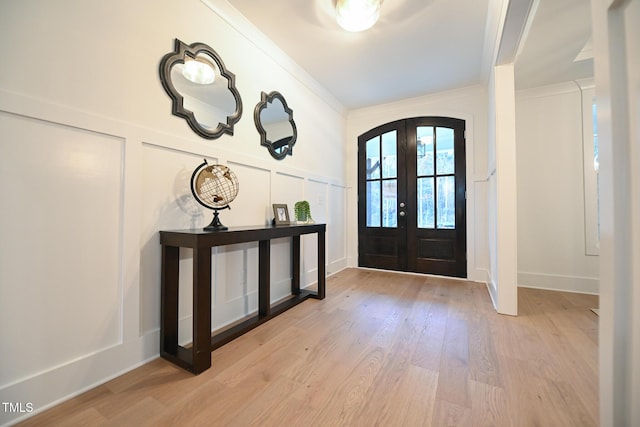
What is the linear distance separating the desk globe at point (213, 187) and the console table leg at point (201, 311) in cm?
26

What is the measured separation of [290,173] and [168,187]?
1.22 metres

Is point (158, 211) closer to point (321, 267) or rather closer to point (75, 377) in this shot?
point (75, 377)

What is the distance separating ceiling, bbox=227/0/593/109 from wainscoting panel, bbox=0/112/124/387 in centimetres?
157

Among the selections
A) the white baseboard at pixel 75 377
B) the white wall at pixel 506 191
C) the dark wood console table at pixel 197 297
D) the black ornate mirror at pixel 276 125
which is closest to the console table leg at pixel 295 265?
the dark wood console table at pixel 197 297

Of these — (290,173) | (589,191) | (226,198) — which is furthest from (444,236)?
(226,198)

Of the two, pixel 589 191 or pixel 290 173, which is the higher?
pixel 290 173

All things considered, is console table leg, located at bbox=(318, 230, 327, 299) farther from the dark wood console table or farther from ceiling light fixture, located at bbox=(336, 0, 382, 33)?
ceiling light fixture, located at bbox=(336, 0, 382, 33)

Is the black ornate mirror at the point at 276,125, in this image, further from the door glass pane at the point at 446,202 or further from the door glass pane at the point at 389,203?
the door glass pane at the point at 446,202

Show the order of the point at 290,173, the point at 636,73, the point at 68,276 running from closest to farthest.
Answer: the point at 636,73 → the point at 68,276 → the point at 290,173

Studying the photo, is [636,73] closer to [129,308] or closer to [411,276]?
[129,308]

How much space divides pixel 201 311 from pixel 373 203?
2.86 m

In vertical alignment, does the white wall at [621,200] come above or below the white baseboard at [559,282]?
above

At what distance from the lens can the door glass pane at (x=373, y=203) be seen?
143 inches

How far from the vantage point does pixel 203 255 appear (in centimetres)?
130
